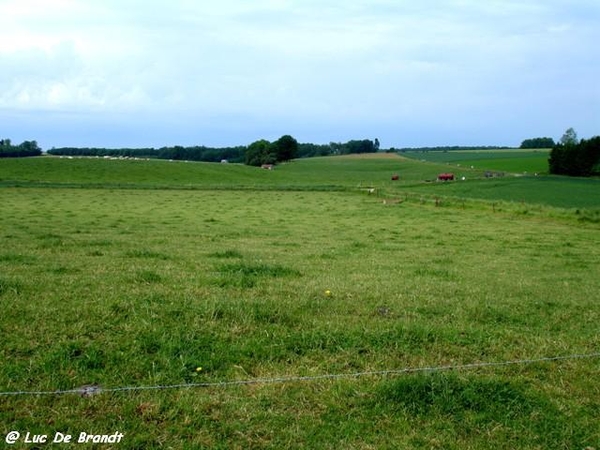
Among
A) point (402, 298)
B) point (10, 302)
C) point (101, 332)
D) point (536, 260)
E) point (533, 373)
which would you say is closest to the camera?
point (533, 373)

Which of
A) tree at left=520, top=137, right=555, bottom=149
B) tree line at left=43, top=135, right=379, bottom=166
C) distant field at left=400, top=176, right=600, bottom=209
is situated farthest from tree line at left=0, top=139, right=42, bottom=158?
tree at left=520, top=137, right=555, bottom=149

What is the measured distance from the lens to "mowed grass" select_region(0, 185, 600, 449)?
5.06 m

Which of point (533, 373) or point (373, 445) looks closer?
point (373, 445)

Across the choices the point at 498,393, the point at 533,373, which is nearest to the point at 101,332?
the point at 498,393

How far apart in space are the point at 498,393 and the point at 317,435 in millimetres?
1971

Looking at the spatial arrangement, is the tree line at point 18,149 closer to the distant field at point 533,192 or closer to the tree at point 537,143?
the distant field at point 533,192

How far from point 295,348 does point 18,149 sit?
124536mm

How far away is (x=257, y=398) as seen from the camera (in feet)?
18.1

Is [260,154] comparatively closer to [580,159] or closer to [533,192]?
[580,159]

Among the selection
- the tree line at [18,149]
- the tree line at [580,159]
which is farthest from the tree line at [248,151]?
the tree line at [580,159]

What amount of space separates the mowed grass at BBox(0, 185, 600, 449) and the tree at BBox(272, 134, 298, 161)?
12939 centimetres

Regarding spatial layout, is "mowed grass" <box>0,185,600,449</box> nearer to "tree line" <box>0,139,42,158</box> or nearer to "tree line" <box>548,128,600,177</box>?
"tree line" <box>548,128,600,177</box>

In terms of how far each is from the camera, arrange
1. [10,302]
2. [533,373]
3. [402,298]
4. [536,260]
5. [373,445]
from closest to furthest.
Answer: [373,445]
[533,373]
[10,302]
[402,298]
[536,260]

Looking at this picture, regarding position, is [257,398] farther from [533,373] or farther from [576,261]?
[576,261]
